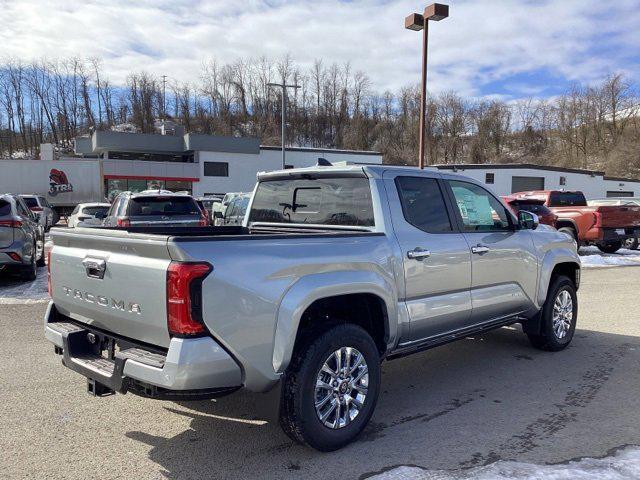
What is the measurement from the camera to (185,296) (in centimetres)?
281

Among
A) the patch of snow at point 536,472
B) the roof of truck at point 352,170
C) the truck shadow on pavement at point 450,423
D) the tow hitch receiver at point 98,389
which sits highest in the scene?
the roof of truck at point 352,170

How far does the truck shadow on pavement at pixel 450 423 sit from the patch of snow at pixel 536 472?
10cm

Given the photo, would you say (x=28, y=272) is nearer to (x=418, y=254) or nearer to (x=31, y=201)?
(x=418, y=254)

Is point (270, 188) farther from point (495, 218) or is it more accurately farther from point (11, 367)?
point (11, 367)

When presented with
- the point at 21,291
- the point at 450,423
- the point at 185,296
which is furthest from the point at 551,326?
the point at 21,291

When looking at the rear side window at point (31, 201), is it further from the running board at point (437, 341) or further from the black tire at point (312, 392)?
the black tire at point (312, 392)

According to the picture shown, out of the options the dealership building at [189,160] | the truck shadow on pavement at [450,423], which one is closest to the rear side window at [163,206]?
the truck shadow on pavement at [450,423]

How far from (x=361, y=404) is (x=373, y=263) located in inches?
38.9

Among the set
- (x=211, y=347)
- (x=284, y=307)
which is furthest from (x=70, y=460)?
(x=284, y=307)

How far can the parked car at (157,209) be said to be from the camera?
11.0 meters

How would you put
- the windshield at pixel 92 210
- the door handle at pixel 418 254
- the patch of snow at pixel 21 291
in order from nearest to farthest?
1. the door handle at pixel 418 254
2. the patch of snow at pixel 21 291
3. the windshield at pixel 92 210

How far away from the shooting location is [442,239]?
4324 millimetres

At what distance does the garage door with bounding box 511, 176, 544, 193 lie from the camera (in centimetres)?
4272

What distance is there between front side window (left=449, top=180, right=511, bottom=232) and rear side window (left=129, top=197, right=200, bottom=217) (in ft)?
25.1
